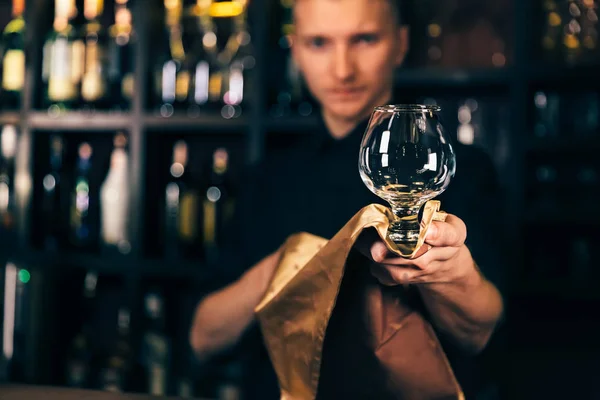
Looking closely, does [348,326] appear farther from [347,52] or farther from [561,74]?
[561,74]

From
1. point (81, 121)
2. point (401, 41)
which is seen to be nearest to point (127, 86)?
point (81, 121)

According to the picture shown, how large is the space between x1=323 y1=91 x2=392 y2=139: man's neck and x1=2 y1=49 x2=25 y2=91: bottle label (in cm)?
117

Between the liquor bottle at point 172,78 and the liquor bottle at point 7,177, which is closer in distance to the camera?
the liquor bottle at point 172,78

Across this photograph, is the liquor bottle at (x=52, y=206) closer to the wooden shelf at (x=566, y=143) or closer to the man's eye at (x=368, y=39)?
the man's eye at (x=368, y=39)

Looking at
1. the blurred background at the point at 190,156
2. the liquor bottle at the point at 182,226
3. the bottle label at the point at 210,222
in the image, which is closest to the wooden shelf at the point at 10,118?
the blurred background at the point at 190,156

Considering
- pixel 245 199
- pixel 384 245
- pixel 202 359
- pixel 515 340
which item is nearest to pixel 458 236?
pixel 384 245

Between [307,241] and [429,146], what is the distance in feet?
0.97

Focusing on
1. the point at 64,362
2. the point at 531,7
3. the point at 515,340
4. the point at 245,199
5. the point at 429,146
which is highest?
the point at 531,7

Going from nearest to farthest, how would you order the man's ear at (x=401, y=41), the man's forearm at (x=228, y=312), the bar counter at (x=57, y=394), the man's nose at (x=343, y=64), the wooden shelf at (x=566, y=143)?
the bar counter at (x=57, y=394) → the man's forearm at (x=228, y=312) → the man's nose at (x=343, y=64) → the man's ear at (x=401, y=41) → the wooden shelf at (x=566, y=143)

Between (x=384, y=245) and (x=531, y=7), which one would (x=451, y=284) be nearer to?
(x=384, y=245)

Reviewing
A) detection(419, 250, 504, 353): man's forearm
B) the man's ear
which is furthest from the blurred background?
detection(419, 250, 504, 353): man's forearm

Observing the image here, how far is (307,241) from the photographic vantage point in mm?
1010

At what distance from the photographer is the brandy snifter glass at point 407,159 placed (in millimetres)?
770

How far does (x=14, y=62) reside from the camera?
7.63 ft
